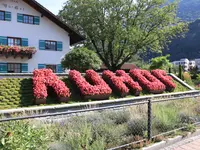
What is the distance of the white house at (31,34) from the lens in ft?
81.7

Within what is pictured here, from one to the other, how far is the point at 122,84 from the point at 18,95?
18.8 feet

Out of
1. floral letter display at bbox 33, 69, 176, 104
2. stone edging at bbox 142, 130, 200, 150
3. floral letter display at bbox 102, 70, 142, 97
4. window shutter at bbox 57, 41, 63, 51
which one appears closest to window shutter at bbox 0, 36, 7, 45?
window shutter at bbox 57, 41, 63, 51

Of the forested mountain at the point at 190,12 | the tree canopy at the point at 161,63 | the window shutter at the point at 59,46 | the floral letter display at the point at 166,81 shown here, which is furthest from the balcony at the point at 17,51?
the forested mountain at the point at 190,12

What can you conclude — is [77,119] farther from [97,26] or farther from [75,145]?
[97,26]

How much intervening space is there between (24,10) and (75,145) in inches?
937

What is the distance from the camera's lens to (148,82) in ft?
53.1

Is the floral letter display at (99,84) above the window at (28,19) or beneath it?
beneath

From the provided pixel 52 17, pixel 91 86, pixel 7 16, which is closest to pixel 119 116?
pixel 91 86

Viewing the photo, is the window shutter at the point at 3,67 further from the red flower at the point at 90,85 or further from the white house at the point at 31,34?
the red flower at the point at 90,85

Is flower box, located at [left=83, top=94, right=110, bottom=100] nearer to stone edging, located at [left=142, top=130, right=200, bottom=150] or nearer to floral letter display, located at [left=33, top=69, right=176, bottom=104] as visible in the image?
floral letter display, located at [left=33, top=69, right=176, bottom=104]

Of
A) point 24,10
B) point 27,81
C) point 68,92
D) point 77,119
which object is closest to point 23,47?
point 24,10

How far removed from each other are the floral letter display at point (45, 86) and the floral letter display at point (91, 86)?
0.84 meters

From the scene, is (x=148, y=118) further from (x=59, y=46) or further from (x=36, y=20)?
(x=36, y=20)

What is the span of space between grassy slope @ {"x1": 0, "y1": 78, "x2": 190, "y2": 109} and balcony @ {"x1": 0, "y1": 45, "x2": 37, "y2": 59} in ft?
39.0
